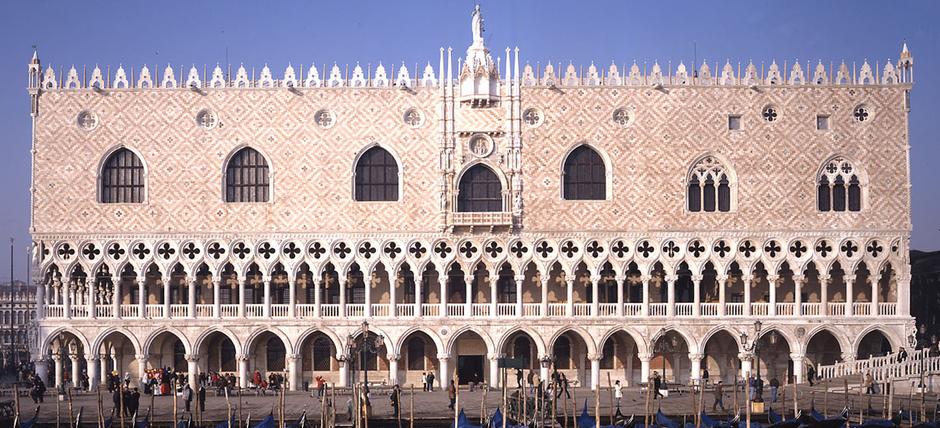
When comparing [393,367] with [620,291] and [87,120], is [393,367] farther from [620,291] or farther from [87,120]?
[87,120]

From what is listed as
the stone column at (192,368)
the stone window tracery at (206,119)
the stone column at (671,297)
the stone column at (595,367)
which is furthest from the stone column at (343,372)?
the stone column at (671,297)

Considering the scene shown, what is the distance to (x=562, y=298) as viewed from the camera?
45.5 metres

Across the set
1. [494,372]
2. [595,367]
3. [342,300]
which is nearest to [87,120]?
[342,300]

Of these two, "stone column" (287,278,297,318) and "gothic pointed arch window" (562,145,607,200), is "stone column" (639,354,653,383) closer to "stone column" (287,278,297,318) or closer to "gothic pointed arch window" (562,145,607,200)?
"gothic pointed arch window" (562,145,607,200)

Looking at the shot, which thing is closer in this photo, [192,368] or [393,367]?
[393,367]

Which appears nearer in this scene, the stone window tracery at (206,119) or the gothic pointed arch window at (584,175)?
the gothic pointed arch window at (584,175)

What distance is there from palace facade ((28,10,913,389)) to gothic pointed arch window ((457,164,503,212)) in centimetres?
6

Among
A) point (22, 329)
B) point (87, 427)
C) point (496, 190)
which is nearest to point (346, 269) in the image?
point (496, 190)

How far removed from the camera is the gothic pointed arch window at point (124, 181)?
44.6 metres

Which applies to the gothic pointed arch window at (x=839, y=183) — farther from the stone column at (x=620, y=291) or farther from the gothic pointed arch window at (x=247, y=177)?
the gothic pointed arch window at (x=247, y=177)

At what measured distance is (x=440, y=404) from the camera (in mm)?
38812

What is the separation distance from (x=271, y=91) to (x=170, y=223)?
14.5 feet

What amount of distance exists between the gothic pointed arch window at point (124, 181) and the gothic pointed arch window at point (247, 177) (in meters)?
2.36

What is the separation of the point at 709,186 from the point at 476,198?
617cm
